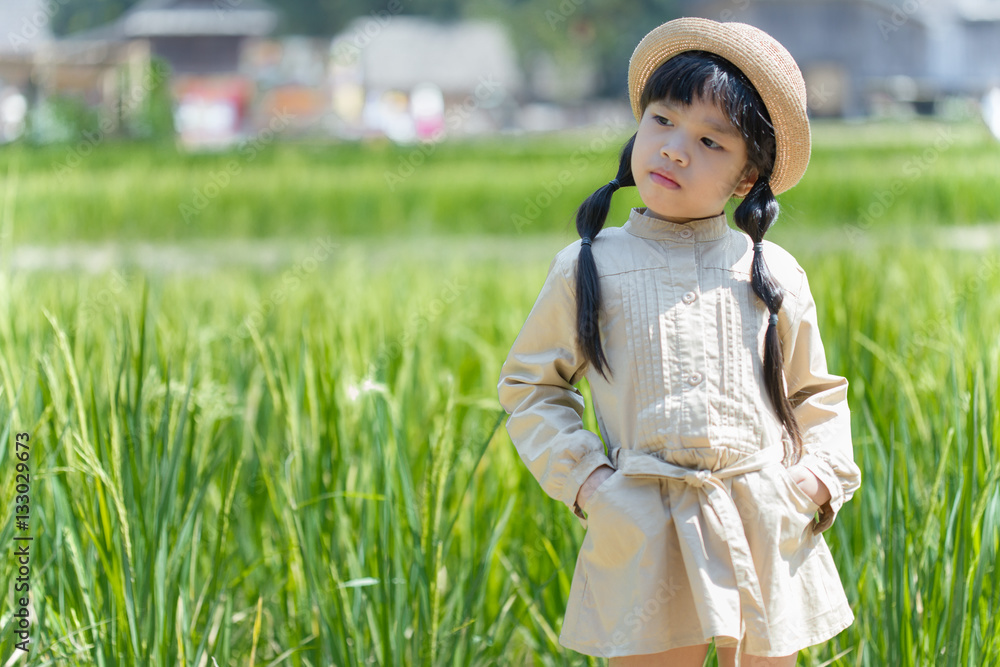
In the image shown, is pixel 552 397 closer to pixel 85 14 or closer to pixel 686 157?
pixel 686 157

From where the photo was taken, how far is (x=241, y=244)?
26.6ft


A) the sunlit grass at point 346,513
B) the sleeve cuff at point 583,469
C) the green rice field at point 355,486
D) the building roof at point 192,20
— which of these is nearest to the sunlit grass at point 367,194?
the green rice field at point 355,486

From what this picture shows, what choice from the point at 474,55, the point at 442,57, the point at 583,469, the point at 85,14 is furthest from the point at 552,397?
the point at 85,14

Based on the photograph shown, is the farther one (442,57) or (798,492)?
(442,57)

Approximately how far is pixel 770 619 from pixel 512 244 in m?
7.38

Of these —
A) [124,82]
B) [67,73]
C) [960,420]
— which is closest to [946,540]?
[960,420]

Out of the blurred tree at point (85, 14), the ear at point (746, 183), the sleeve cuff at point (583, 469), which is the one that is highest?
the blurred tree at point (85, 14)

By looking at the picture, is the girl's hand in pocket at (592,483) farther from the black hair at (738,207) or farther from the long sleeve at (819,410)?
the long sleeve at (819,410)

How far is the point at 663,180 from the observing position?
93 centimetres

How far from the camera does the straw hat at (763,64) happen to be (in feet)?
3.02

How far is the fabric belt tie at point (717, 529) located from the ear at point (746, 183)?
0.96 feet

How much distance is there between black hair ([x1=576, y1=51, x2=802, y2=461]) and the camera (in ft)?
3.01

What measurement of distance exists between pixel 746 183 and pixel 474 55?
143 ft

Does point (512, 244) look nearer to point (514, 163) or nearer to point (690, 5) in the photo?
point (514, 163)
